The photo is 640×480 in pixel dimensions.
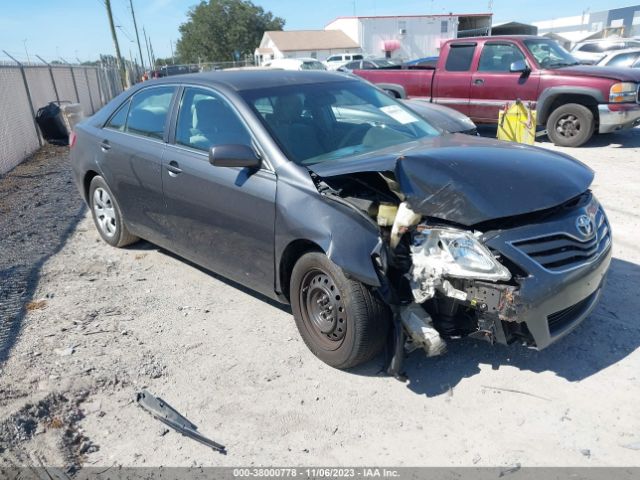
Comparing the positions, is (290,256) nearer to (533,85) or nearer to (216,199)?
(216,199)

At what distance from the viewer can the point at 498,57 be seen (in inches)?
410

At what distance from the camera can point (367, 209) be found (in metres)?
3.18

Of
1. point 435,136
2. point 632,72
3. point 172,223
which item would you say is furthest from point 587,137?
point 172,223

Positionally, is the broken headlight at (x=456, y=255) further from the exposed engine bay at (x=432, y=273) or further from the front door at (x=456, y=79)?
the front door at (x=456, y=79)

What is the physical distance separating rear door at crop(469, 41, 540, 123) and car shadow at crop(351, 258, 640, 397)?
23.7 feet

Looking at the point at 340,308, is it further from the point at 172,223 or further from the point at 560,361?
the point at 172,223

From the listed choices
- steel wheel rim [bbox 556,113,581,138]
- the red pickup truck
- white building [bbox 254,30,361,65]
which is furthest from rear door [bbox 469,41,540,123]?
white building [bbox 254,30,361,65]

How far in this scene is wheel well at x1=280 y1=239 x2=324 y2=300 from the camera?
336cm

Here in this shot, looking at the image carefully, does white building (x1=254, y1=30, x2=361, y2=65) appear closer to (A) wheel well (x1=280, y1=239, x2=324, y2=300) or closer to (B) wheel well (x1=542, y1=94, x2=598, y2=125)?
(B) wheel well (x1=542, y1=94, x2=598, y2=125)

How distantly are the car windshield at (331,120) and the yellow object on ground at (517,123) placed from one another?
4630 mm

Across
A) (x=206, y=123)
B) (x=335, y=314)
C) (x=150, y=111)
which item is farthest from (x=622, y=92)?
(x=335, y=314)

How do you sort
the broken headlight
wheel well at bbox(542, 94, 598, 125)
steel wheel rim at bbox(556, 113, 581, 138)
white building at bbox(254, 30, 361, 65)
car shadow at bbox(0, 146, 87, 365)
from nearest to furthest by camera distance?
the broken headlight → car shadow at bbox(0, 146, 87, 365) → wheel well at bbox(542, 94, 598, 125) → steel wheel rim at bbox(556, 113, 581, 138) → white building at bbox(254, 30, 361, 65)

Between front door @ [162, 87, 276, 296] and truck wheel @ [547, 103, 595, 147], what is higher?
front door @ [162, 87, 276, 296]

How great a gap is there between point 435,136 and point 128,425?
120 inches
